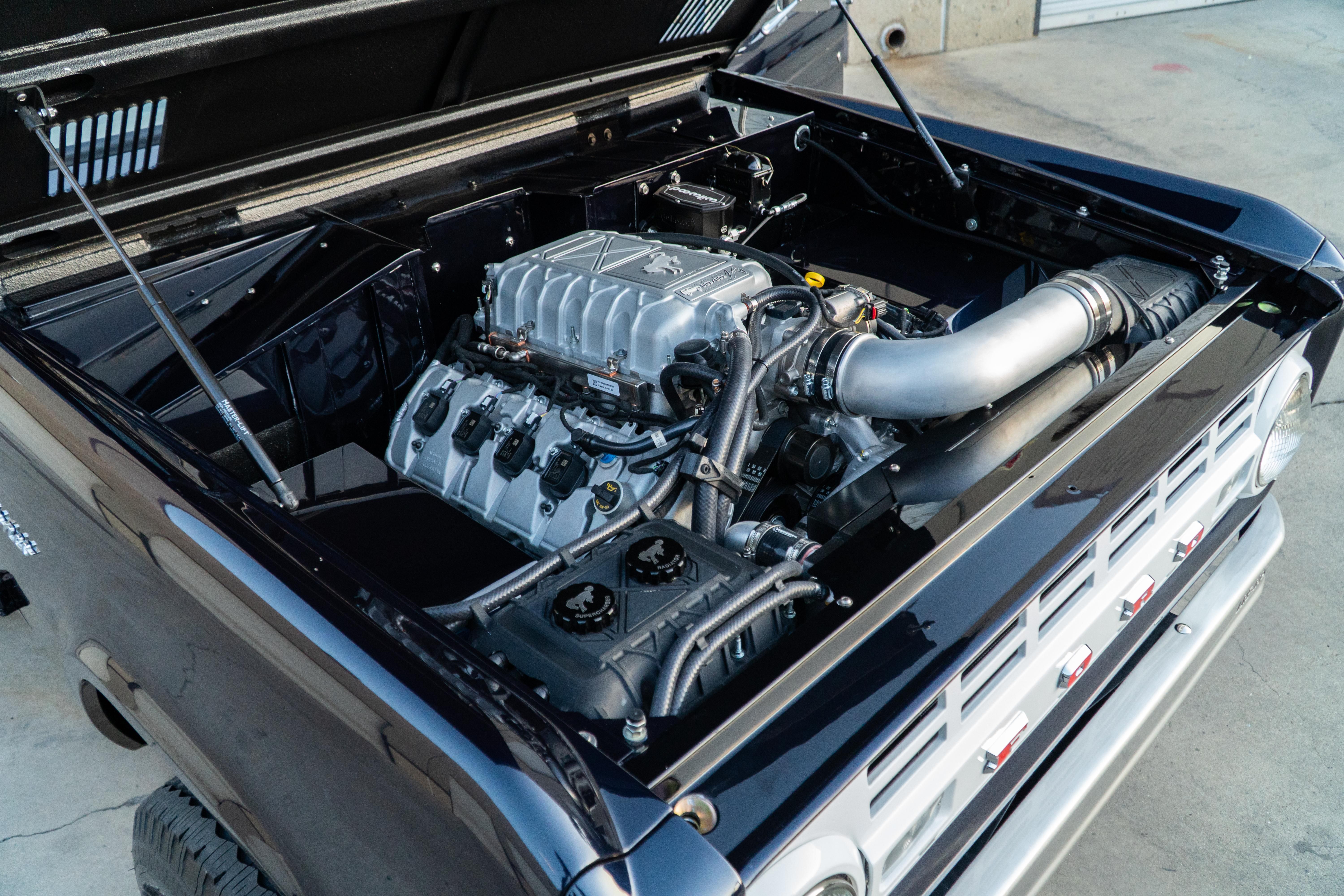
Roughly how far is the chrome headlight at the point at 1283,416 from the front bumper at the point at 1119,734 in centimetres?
13

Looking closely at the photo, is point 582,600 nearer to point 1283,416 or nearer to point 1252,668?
point 1283,416

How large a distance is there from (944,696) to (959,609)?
4.1 inches

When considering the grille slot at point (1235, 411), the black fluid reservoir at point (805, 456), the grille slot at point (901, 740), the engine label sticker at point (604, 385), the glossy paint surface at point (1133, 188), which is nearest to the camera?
the grille slot at point (901, 740)

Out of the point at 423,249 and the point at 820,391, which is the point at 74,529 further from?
the point at 820,391

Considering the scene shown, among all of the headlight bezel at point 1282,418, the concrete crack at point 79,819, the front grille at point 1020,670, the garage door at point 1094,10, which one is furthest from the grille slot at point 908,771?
the garage door at point 1094,10

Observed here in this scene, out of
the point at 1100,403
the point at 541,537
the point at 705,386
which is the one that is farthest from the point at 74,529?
the point at 1100,403

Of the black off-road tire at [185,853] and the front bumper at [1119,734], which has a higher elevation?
the front bumper at [1119,734]

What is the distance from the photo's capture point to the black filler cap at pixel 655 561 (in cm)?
125

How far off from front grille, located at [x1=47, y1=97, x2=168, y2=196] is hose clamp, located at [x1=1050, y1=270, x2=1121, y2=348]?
1.60 meters

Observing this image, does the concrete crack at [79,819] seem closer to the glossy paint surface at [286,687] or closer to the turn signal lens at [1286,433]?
the glossy paint surface at [286,687]

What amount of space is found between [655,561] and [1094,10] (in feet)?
28.2

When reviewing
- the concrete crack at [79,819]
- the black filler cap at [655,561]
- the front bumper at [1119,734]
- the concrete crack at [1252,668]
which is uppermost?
the black filler cap at [655,561]

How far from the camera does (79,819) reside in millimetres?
2025

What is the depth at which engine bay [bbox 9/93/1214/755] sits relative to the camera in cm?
126
